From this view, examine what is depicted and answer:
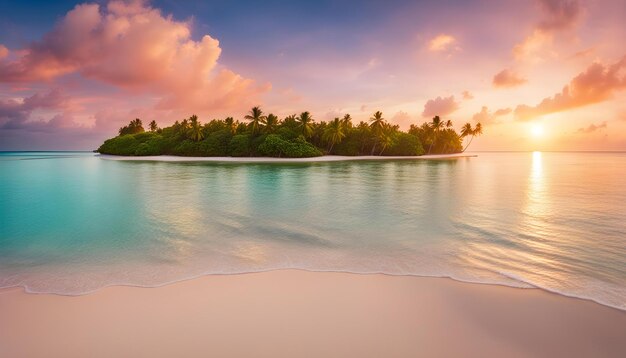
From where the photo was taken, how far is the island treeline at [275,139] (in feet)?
208

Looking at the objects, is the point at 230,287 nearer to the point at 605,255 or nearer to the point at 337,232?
the point at 337,232

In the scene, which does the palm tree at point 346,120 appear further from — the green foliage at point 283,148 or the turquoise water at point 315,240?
the turquoise water at point 315,240

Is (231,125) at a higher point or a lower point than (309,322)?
higher

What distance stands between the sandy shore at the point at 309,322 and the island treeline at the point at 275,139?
56205mm

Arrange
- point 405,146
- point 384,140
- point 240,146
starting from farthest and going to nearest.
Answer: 1. point 405,146
2. point 384,140
3. point 240,146

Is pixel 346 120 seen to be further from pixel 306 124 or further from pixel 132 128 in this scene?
pixel 132 128

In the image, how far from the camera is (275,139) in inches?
2398

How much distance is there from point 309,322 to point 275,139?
193 feet

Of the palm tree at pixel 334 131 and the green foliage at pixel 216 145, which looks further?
the green foliage at pixel 216 145

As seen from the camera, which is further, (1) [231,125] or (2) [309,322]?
(1) [231,125]

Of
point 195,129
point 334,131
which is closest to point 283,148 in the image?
point 334,131

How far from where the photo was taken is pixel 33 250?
6.85 m

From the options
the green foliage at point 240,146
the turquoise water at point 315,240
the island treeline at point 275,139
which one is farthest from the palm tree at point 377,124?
the turquoise water at point 315,240

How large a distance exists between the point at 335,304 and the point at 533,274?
3905mm
